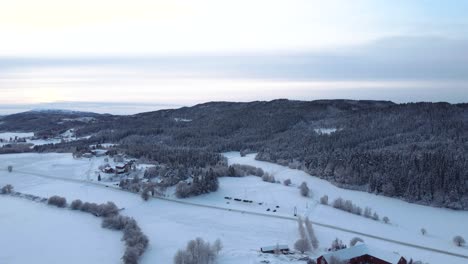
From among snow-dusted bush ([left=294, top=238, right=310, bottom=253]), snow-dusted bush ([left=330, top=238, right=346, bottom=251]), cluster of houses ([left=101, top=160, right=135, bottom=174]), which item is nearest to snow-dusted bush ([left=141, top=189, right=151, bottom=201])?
cluster of houses ([left=101, top=160, right=135, bottom=174])

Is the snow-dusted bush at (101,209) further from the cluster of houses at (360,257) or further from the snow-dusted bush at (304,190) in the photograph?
the cluster of houses at (360,257)

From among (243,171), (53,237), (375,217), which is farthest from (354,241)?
(243,171)

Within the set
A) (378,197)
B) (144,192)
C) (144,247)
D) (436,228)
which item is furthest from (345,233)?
(144,192)

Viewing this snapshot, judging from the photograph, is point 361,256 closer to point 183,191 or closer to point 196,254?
point 196,254

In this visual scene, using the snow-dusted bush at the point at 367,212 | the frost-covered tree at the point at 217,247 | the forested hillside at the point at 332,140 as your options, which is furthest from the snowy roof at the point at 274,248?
the forested hillside at the point at 332,140

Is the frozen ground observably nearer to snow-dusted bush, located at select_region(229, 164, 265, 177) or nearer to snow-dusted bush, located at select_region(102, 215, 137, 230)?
snow-dusted bush, located at select_region(102, 215, 137, 230)
